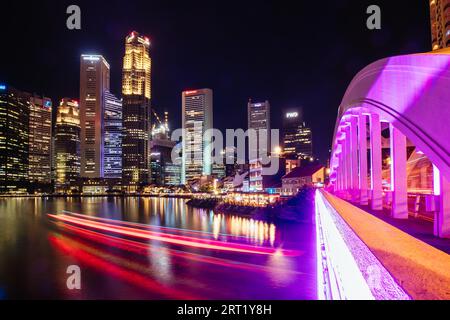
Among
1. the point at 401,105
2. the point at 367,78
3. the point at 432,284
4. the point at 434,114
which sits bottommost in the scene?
the point at 432,284

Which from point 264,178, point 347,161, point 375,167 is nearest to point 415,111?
point 375,167

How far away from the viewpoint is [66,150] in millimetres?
184375

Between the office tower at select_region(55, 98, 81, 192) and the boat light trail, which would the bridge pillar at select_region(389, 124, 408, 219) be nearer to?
the boat light trail

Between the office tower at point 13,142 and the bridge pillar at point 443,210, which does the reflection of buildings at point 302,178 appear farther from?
the office tower at point 13,142

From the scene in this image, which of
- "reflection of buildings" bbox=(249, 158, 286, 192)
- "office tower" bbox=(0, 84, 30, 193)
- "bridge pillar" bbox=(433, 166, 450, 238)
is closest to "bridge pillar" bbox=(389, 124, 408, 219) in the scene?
"bridge pillar" bbox=(433, 166, 450, 238)

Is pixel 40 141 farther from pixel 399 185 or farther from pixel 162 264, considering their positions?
pixel 399 185

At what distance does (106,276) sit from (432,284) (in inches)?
768

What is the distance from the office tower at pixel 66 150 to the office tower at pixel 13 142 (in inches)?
742

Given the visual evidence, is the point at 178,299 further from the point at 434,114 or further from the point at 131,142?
the point at 131,142

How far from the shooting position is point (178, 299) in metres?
16.1

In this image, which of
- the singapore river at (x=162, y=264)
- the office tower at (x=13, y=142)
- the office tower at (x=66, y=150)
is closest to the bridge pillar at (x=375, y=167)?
the singapore river at (x=162, y=264)

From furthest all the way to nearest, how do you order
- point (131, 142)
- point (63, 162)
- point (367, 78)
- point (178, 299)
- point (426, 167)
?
point (131, 142), point (63, 162), point (426, 167), point (178, 299), point (367, 78)

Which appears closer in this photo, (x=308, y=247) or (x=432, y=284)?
(x=432, y=284)

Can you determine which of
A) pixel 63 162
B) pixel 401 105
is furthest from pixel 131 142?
pixel 401 105
